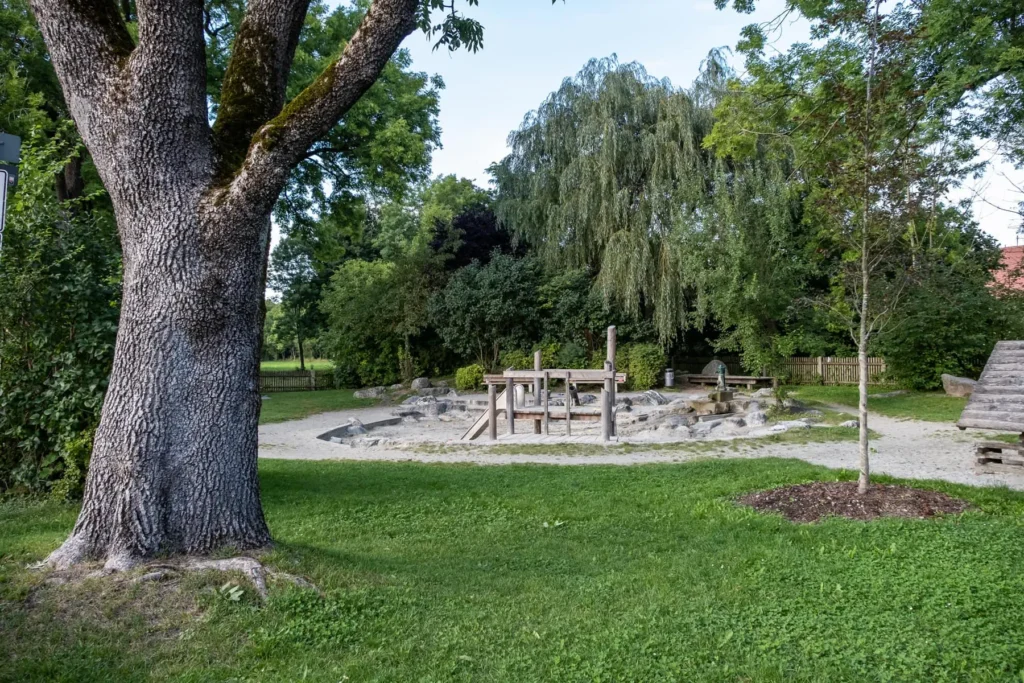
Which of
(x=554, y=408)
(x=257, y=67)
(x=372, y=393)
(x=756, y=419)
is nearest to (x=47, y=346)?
(x=257, y=67)

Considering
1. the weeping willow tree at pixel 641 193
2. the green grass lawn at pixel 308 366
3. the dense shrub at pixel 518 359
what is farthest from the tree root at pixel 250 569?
the green grass lawn at pixel 308 366

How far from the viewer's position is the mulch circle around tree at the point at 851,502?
6.20m

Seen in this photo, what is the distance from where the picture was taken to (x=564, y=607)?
398cm

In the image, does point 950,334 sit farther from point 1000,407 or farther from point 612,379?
point 1000,407

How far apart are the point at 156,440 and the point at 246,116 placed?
2102mm

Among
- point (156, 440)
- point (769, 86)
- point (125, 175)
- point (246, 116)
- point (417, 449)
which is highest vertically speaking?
point (769, 86)

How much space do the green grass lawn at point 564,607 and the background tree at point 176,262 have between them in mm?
439

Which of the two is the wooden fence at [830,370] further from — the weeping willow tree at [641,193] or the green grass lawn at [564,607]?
the green grass lawn at [564,607]

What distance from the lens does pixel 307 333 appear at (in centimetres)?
4044

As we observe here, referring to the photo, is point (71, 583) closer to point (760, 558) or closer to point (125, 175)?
point (125, 175)

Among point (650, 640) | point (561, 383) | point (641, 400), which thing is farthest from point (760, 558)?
point (561, 383)

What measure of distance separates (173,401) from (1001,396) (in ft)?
29.6

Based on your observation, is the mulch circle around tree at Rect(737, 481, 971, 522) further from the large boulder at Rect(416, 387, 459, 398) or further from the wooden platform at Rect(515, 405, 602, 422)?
the large boulder at Rect(416, 387, 459, 398)

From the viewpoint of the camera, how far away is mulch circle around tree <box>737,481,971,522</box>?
620 cm
